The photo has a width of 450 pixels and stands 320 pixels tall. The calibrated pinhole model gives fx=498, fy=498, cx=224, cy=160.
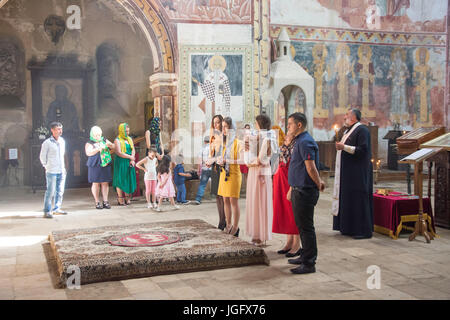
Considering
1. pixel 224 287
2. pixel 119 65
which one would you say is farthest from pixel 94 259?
pixel 119 65

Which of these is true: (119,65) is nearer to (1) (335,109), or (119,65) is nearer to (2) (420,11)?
(1) (335,109)

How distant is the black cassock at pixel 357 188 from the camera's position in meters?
6.62

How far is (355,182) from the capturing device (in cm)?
669

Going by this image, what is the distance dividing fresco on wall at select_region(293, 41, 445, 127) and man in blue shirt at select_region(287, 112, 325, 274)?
8.97 metres

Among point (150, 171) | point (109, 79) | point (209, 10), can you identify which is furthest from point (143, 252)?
point (109, 79)

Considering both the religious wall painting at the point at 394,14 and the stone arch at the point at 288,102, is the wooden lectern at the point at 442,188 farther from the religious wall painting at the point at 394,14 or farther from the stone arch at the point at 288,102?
the religious wall painting at the point at 394,14

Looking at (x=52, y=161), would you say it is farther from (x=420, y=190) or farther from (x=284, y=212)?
(x=420, y=190)

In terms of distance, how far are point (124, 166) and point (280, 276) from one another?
5460 mm

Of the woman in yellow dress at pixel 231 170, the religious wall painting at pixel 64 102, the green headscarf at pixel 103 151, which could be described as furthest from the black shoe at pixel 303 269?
the religious wall painting at pixel 64 102

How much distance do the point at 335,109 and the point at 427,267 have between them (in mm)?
9209

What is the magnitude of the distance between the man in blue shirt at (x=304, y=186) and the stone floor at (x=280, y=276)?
217mm

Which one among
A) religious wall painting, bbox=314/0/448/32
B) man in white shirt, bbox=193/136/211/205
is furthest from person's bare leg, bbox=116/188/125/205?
religious wall painting, bbox=314/0/448/32

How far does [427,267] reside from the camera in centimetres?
517

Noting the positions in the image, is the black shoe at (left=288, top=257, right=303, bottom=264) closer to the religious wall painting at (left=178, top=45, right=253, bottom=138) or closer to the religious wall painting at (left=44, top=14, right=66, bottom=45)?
the religious wall painting at (left=178, top=45, right=253, bottom=138)
